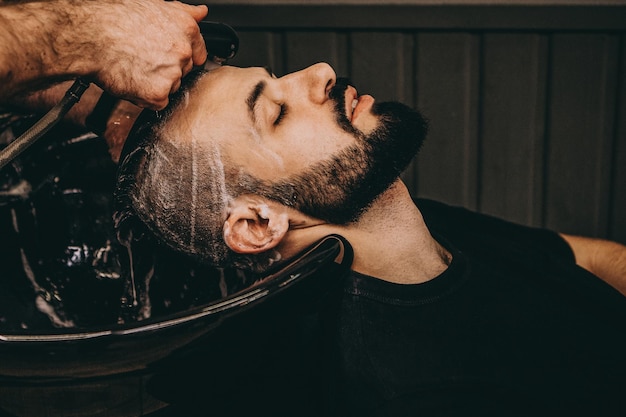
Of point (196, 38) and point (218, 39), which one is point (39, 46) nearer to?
point (196, 38)

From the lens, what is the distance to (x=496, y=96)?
2.12 m

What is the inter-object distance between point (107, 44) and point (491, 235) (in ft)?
3.36

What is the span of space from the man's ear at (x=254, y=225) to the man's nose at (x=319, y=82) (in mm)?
234

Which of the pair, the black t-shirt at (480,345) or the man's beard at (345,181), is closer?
the black t-shirt at (480,345)

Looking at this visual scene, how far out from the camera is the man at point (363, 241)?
109cm

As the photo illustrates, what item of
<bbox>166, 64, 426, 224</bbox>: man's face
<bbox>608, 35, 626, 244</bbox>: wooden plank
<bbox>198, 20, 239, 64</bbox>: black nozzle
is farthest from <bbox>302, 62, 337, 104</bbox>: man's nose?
<bbox>608, 35, 626, 244</bbox>: wooden plank

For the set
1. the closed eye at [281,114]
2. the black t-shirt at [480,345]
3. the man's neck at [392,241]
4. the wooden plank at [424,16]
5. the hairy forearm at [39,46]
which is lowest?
the black t-shirt at [480,345]

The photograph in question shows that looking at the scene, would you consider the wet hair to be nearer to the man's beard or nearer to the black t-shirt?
the man's beard

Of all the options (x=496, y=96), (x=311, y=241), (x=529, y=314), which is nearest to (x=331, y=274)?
(x=311, y=241)

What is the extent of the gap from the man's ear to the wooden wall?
1096 mm

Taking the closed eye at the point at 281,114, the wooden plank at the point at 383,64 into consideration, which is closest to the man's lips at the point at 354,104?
the closed eye at the point at 281,114

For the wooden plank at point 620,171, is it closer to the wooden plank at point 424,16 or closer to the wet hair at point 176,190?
the wooden plank at point 424,16

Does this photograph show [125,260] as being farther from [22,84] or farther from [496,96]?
[496,96]

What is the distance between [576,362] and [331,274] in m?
0.53
